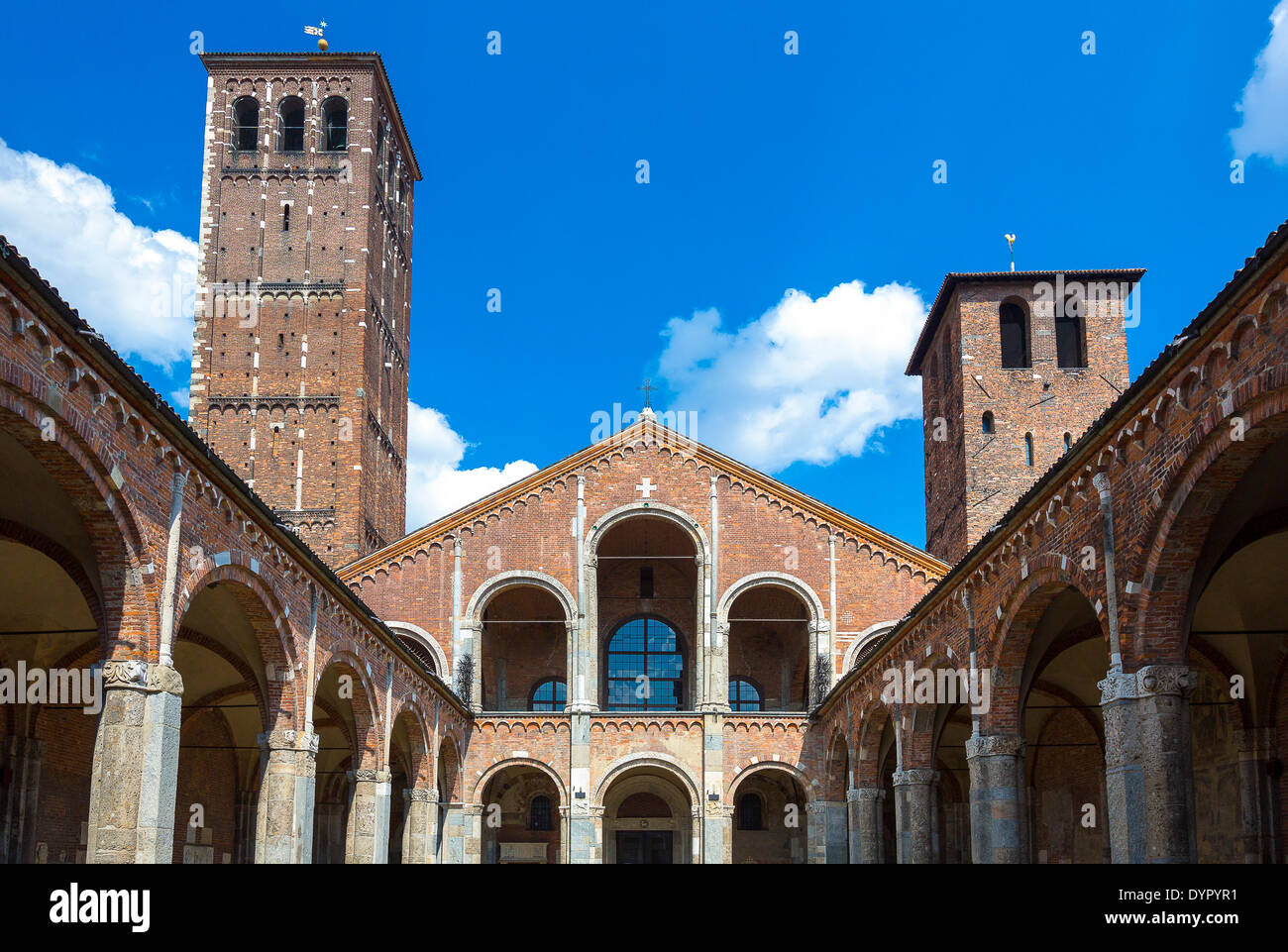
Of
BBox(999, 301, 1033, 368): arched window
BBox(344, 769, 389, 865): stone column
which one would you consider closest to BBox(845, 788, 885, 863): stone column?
BBox(344, 769, 389, 865): stone column

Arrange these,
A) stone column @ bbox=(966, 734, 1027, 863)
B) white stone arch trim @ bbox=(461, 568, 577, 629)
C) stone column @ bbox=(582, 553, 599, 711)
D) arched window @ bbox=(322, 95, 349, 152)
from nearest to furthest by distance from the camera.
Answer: stone column @ bbox=(966, 734, 1027, 863) < stone column @ bbox=(582, 553, 599, 711) < white stone arch trim @ bbox=(461, 568, 577, 629) < arched window @ bbox=(322, 95, 349, 152)

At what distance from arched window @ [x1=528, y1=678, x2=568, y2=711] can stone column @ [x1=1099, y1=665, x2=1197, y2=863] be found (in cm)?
2319

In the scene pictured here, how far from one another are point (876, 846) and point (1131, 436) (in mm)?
15825

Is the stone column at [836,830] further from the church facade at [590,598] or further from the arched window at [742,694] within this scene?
the arched window at [742,694]

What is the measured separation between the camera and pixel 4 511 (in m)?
13.9

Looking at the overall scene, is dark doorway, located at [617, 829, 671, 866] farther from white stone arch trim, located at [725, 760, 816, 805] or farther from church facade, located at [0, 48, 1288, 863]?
white stone arch trim, located at [725, 760, 816, 805]

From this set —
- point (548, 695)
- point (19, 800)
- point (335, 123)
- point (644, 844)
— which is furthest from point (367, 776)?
point (335, 123)

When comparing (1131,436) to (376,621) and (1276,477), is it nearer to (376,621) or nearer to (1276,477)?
(1276,477)

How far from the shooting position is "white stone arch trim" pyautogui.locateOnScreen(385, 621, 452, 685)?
3100 cm

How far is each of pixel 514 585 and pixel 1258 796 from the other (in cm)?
1809

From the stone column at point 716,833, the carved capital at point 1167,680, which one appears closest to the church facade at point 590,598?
the carved capital at point 1167,680

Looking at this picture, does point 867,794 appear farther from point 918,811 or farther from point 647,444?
point 647,444

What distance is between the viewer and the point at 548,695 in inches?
1357
